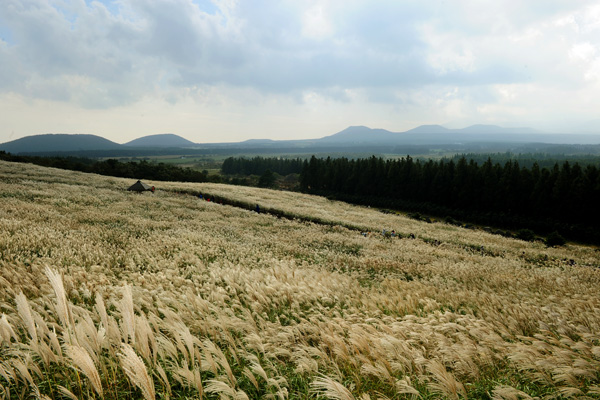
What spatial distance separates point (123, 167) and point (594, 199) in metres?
116

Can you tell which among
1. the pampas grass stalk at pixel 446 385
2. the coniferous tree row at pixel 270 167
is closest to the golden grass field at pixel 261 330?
the pampas grass stalk at pixel 446 385

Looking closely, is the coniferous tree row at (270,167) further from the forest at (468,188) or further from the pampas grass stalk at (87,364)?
the pampas grass stalk at (87,364)

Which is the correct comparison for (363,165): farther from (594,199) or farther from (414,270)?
(414,270)

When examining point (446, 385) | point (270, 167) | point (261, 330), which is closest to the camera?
point (446, 385)

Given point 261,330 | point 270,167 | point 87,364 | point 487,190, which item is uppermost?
Result: point 270,167

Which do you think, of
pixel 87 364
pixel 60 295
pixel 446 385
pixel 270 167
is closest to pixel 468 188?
pixel 446 385

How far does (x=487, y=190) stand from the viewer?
2704 inches

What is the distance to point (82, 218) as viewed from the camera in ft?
56.5

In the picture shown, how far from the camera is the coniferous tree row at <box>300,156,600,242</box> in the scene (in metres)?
57.2

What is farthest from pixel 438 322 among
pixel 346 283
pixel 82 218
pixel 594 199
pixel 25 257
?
pixel 594 199

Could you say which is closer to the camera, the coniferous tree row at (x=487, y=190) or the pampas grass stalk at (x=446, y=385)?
the pampas grass stalk at (x=446, y=385)

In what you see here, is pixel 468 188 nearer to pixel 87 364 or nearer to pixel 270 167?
pixel 87 364

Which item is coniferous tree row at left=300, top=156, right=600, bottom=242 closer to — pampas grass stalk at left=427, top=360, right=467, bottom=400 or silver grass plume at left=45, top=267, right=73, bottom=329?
pampas grass stalk at left=427, top=360, right=467, bottom=400

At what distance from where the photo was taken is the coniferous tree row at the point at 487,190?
57.2m
